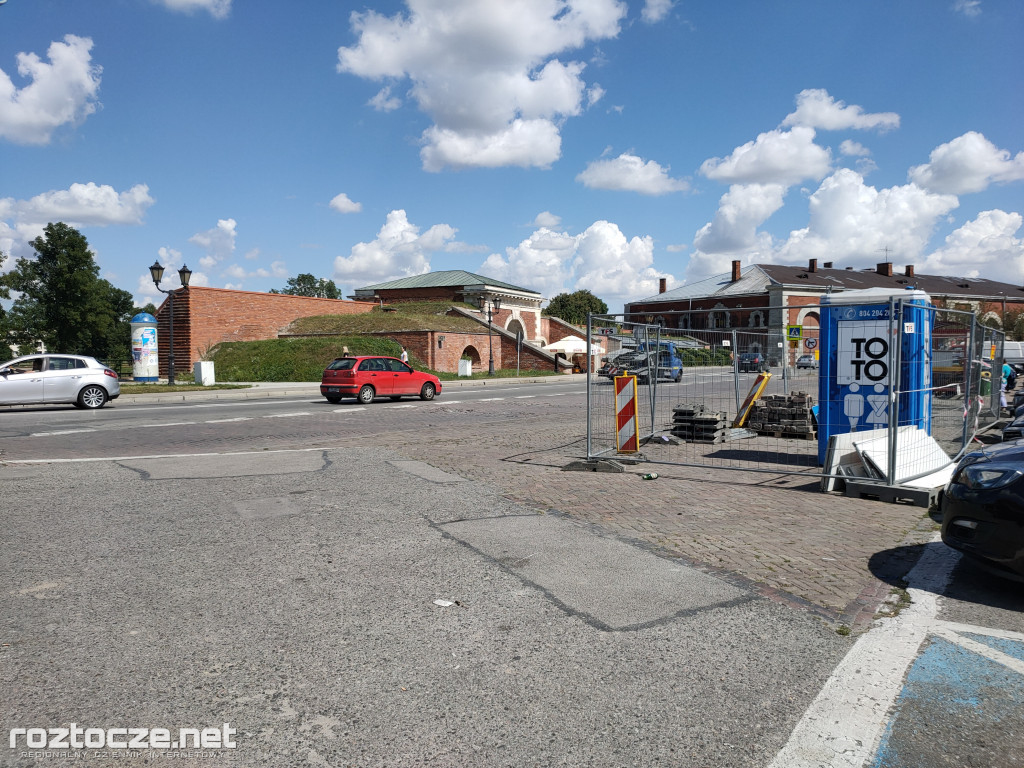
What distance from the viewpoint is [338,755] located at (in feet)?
8.97

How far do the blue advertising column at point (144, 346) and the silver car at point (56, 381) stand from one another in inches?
341

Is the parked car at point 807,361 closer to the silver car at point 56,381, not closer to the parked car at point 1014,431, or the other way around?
the parked car at point 1014,431

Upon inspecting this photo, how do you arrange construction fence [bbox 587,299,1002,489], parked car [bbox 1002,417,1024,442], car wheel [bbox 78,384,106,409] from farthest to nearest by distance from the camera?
car wheel [bbox 78,384,106,409], parked car [bbox 1002,417,1024,442], construction fence [bbox 587,299,1002,489]

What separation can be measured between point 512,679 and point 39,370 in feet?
66.2

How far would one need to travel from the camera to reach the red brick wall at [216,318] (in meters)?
37.7

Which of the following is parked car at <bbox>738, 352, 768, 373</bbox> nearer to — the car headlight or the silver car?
the car headlight

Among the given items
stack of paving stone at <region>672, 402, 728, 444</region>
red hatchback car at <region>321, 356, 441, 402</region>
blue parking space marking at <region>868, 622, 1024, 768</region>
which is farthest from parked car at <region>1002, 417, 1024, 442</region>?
red hatchback car at <region>321, 356, 441, 402</region>

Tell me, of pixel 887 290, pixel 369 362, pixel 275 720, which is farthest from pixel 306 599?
pixel 369 362

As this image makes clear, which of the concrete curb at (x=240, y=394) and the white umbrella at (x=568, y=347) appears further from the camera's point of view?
the white umbrella at (x=568, y=347)

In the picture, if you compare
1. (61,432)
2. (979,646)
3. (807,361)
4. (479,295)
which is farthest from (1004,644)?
(479,295)

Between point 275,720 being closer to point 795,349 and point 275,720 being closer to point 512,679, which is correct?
point 512,679

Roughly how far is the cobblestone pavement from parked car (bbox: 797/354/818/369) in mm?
2983

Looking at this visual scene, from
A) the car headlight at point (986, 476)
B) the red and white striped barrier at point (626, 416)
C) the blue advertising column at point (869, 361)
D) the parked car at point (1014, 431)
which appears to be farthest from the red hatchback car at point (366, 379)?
the car headlight at point (986, 476)

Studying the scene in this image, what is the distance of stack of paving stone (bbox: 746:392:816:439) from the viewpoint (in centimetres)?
1252
